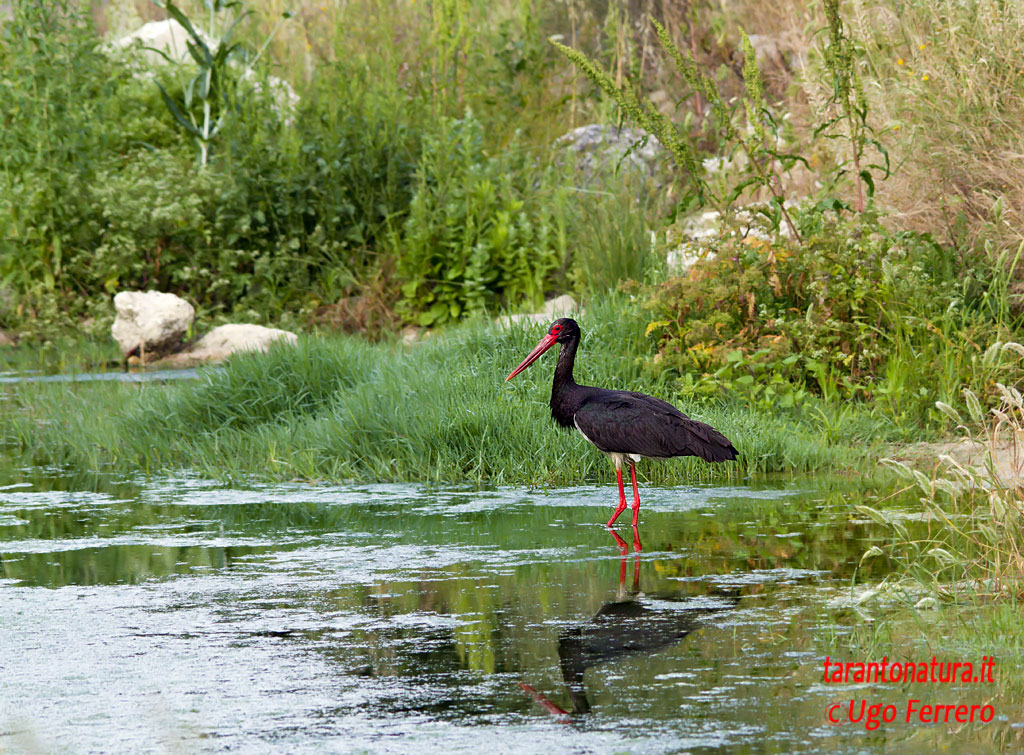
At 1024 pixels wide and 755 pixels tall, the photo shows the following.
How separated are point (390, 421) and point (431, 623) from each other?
12.5 ft

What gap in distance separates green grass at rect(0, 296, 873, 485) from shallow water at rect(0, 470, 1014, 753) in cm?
53

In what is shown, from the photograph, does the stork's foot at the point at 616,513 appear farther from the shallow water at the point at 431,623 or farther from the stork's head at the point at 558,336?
the stork's head at the point at 558,336

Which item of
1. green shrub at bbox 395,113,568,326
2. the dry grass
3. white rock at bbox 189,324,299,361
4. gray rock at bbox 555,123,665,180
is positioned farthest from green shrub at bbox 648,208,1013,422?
white rock at bbox 189,324,299,361

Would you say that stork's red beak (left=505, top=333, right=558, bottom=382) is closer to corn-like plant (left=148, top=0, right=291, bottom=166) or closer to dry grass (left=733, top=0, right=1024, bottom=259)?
dry grass (left=733, top=0, right=1024, bottom=259)

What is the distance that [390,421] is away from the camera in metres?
9.08

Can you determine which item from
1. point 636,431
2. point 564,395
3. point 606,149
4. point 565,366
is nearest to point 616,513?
point 636,431

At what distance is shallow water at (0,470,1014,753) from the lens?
4082 mm

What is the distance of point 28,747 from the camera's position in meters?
4.02

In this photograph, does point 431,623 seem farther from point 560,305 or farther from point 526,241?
point 526,241

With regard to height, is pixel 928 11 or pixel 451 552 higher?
pixel 928 11

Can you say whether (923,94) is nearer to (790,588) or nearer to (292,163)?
(790,588)

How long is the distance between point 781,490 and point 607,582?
7.58 feet

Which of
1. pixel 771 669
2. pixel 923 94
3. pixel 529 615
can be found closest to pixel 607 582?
pixel 529 615

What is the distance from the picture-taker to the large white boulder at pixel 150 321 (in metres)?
14.1
